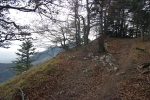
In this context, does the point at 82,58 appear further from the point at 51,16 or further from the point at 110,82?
the point at 51,16

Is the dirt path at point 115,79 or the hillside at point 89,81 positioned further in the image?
the hillside at point 89,81

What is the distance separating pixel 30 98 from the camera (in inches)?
812

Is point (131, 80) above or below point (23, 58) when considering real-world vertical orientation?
above

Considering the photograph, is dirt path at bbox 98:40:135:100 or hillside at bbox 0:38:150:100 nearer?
dirt path at bbox 98:40:135:100

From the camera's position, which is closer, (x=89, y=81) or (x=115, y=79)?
(x=115, y=79)

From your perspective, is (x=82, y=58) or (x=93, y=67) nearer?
(x=93, y=67)

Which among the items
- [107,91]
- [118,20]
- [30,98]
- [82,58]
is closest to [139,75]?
[107,91]

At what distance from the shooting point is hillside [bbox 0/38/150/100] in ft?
62.7

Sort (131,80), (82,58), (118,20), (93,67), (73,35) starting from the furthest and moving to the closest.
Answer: (118,20), (73,35), (82,58), (93,67), (131,80)

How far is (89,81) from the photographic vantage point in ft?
73.6

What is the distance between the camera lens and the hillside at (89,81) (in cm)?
1911

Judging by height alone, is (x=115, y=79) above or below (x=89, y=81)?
above

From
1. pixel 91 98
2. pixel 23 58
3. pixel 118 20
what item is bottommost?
pixel 23 58

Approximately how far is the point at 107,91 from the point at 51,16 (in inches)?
309
